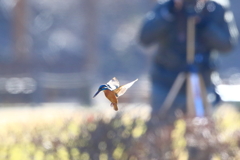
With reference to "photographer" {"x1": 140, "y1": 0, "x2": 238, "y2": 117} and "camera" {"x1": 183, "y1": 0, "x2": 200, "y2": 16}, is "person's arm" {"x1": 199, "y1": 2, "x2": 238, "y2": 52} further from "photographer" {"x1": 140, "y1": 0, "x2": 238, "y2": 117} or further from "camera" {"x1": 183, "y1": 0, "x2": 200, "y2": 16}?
"camera" {"x1": 183, "y1": 0, "x2": 200, "y2": 16}

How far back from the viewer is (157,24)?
5020 mm

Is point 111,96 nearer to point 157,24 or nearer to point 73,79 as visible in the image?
point 157,24

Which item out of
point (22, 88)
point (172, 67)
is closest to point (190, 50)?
point (172, 67)

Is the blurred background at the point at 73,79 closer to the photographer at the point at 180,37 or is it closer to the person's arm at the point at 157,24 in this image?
the photographer at the point at 180,37

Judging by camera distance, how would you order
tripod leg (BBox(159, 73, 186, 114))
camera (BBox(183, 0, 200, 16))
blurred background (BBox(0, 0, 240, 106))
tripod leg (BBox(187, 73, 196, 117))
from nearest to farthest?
tripod leg (BBox(187, 73, 196, 117))
tripod leg (BBox(159, 73, 186, 114))
camera (BBox(183, 0, 200, 16))
blurred background (BBox(0, 0, 240, 106))

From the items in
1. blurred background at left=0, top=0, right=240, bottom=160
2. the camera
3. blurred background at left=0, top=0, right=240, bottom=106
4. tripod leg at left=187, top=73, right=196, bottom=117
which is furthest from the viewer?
blurred background at left=0, top=0, right=240, bottom=106

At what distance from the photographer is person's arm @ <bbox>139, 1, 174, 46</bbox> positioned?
16.5 ft

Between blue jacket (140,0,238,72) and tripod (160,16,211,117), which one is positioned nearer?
tripod (160,16,211,117)

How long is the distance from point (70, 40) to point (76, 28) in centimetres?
88

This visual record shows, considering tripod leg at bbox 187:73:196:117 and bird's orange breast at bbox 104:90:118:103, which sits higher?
tripod leg at bbox 187:73:196:117

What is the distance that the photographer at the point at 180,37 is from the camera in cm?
500

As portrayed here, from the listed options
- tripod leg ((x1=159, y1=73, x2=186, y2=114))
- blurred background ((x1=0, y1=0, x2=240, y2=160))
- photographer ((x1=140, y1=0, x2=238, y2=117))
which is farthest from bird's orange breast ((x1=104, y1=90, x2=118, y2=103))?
photographer ((x1=140, y1=0, x2=238, y2=117))

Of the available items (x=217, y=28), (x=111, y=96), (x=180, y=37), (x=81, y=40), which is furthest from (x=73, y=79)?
(x=111, y=96)

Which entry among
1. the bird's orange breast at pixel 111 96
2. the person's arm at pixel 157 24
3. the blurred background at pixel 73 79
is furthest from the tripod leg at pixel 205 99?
the bird's orange breast at pixel 111 96
